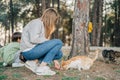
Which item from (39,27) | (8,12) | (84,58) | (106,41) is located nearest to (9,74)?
(39,27)

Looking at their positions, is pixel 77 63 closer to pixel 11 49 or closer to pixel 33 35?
pixel 33 35

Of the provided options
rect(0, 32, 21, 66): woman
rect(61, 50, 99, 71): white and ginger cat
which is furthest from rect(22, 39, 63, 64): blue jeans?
rect(0, 32, 21, 66): woman

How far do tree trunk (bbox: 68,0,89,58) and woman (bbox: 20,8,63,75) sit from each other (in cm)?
186

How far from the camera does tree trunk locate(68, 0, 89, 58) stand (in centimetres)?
807

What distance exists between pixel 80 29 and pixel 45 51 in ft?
7.04

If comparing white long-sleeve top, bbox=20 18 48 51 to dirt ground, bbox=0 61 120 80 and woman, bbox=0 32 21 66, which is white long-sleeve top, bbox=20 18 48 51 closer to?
dirt ground, bbox=0 61 120 80

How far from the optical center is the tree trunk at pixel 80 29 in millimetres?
8070

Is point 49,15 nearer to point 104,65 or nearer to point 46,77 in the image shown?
point 46,77

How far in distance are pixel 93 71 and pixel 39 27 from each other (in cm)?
168

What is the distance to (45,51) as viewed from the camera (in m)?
6.15

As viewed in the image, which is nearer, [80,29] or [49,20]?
[49,20]

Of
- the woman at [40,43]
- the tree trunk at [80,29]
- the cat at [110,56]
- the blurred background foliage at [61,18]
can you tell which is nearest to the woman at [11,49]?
the woman at [40,43]

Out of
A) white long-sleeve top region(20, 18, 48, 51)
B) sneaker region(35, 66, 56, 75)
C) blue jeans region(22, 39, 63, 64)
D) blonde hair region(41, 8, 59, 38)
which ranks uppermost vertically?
blonde hair region(41, 8, 59, 38)

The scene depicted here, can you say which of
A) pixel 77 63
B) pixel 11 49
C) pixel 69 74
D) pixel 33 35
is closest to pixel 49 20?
pixel 33 35
